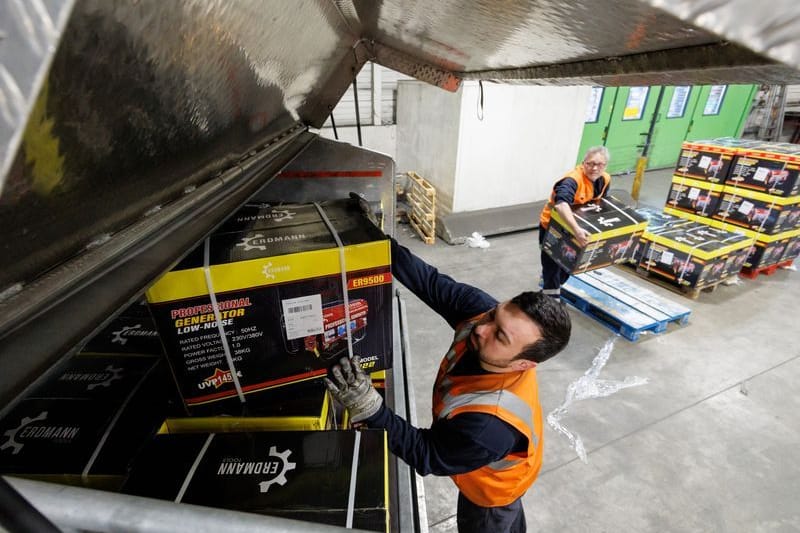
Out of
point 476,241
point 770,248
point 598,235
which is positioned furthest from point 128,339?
point 770,248

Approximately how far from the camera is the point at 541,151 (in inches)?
263

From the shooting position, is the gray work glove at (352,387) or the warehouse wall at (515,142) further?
the warehouse wall at (515,142)

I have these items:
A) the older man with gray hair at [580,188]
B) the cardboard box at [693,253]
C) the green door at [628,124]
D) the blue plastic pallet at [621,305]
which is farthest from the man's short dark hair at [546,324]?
the green door at [628,124]

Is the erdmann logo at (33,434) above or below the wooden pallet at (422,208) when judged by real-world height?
above

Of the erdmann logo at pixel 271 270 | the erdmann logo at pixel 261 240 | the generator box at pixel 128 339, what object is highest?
the erdmann logo at pixel 261 240

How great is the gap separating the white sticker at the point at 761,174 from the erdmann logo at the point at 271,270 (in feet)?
19.4

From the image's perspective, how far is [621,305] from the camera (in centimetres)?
420

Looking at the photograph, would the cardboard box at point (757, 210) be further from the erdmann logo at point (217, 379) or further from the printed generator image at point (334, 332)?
the erdmann logo at point (217, 379)

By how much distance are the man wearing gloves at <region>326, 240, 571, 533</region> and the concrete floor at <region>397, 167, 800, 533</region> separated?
1172mm

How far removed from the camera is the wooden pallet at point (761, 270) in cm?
519

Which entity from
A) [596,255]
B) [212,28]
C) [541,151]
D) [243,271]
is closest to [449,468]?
[243,271]

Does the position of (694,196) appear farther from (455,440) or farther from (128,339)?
(128,339)

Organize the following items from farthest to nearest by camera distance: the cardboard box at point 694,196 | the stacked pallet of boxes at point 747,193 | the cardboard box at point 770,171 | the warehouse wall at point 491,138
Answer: the warehouse wall at point 491,138, the cardboard box at point 694,196, the stacked pallet of boxes at point 747,193, the cardboard box at point 770,171

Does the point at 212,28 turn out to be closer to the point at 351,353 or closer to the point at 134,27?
the point at 134,27
